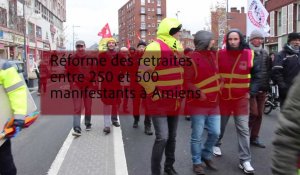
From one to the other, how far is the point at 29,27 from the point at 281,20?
3004 cm

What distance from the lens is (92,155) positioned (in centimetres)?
602

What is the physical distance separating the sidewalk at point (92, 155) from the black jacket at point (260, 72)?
232cm

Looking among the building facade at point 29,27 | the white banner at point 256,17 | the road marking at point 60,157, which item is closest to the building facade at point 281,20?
the white banner at point 256,17

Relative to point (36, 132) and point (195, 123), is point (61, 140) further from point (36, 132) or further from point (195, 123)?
point (195, 123)

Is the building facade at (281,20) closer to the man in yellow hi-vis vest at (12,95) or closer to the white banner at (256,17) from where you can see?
the white banner at (256,17)

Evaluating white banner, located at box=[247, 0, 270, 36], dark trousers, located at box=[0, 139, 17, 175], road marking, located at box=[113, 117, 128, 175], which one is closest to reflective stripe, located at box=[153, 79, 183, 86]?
road marking, located at box=[113, 117, 128, 175]

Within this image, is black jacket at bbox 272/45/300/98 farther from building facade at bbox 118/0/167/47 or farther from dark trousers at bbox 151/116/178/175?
building facade at bbox 118/0/167/47

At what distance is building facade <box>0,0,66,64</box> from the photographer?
35188 mm

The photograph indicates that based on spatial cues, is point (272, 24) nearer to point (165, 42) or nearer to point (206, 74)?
point (206, 74)

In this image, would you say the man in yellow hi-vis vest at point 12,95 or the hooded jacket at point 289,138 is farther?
the man in yellow hi-vis vest at point 12,95

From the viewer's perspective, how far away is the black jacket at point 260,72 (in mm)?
5730

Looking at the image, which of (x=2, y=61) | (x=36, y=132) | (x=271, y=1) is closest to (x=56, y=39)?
(x=271, y=1)

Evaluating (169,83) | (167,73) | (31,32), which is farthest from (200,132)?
(31,32)

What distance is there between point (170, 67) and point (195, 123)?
2.85 ft
